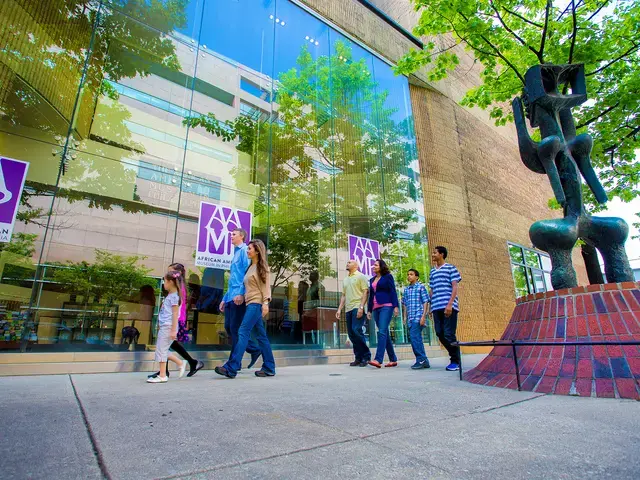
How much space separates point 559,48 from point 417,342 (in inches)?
351

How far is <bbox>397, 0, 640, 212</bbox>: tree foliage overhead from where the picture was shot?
8414mm

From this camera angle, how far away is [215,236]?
7.47m

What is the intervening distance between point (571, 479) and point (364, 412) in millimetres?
1174

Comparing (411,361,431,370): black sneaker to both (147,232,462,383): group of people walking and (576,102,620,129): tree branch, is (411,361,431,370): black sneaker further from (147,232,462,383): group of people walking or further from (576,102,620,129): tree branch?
(576,102,620,129): tree branch

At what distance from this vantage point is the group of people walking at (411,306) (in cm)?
494

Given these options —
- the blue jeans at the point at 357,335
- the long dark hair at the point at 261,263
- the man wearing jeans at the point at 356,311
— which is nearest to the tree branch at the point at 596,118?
the man wearing jeans at the point at 356,311

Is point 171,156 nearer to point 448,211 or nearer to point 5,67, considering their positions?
point 5,67

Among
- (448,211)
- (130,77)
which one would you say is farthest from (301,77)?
(448,211)

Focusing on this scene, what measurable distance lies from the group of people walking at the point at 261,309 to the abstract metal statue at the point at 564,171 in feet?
4.41

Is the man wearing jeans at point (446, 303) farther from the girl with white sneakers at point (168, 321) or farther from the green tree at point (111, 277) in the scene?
the green tree at point (111, 277)

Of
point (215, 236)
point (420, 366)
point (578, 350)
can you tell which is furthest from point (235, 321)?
point (578, 350)

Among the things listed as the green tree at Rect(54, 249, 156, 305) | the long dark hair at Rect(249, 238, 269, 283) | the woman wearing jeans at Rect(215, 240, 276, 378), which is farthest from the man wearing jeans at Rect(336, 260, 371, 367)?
the green tree at Rect(54, 249, 156, 305)

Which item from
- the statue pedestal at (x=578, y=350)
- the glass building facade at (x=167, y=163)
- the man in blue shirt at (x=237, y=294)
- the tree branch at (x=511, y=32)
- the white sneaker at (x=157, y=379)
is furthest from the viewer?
the tree branch at (x=511, y=32)

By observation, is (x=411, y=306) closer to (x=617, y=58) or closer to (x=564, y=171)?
(x=564, y=171)
